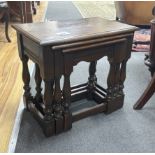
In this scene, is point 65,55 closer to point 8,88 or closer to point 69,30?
point 69,30

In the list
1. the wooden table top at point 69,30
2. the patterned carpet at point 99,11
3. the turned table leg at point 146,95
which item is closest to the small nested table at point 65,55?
the wooden table top at point 69,30

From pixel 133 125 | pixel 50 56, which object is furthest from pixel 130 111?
pixel 50 56

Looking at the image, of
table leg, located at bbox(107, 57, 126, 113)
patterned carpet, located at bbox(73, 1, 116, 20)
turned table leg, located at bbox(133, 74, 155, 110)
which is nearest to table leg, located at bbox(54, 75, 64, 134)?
table leg, located at bbox(107, 57, 126, 113)

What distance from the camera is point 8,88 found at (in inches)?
73.8

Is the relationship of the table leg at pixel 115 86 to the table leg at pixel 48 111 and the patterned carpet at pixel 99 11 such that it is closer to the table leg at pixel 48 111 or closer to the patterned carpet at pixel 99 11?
the table leg at pixel 48 111

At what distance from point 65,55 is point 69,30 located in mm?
183

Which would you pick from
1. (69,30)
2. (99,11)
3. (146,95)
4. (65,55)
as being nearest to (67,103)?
(65,55)

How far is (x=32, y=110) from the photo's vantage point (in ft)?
4.91

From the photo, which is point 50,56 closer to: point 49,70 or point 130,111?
point 49,70

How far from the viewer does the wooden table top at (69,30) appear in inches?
44.4

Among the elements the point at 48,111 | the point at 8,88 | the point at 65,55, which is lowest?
the point at 8,88

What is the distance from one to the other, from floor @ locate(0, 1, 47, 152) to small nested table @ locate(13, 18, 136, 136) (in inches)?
6.0

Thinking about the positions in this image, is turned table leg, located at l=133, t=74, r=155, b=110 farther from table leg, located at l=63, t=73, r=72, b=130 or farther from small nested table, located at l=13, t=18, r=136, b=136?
table leg, located at l=63, t=73, r=72, b=130

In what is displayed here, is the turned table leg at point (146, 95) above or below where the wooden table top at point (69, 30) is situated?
below
